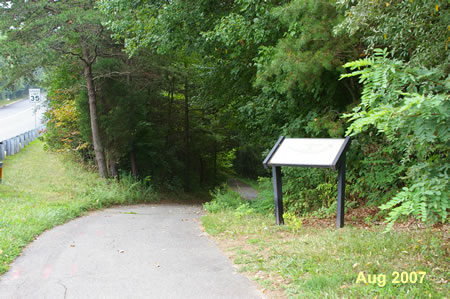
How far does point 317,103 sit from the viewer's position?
11.1 m

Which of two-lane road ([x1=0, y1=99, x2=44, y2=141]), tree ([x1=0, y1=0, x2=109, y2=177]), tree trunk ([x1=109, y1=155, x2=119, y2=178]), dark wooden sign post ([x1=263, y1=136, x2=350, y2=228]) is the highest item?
tree ([x1=0, y1=0, x2=109, y2=177])

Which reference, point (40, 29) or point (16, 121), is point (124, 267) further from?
point (16, 121)

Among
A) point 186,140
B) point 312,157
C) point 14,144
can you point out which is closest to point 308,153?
point 312,157

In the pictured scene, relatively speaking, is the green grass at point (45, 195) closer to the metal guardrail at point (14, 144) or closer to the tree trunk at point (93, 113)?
the metal guardrail at point (14, 144)

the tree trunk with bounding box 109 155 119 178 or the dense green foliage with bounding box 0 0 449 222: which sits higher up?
the dense green foliage with bounding box 0 0 449 222

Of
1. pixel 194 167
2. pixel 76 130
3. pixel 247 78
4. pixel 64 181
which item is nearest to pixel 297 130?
pixel 247 78

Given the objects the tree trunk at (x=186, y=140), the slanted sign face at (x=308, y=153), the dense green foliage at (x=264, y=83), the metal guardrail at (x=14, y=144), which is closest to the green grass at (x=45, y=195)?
the metal guardrail at (x=14, y=144)

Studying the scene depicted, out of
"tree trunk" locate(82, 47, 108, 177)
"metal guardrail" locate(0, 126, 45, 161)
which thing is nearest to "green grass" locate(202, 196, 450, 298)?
"tree trunk" locate(82, 47, 108, 177)

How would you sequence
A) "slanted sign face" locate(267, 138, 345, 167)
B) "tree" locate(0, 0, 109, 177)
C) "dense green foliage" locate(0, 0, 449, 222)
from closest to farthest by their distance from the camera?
"dense green foliage" locate(0, 0, 449, 222), "slanted sign face" locate(267, 138, 345, 167), "tree" locate(0, 0, 109, 177)

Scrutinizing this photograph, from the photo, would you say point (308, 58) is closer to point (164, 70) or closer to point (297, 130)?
point (297, 130)

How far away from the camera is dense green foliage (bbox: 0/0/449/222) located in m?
4.39

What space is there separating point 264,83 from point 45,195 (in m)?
7.46

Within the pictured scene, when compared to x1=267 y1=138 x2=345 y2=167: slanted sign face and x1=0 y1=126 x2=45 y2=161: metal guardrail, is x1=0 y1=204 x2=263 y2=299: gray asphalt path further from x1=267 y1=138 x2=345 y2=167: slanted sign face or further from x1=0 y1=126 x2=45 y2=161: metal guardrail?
x1=0 y1=126 x2=45 y2=161: metal guardrail

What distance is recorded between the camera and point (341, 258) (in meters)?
5.43
